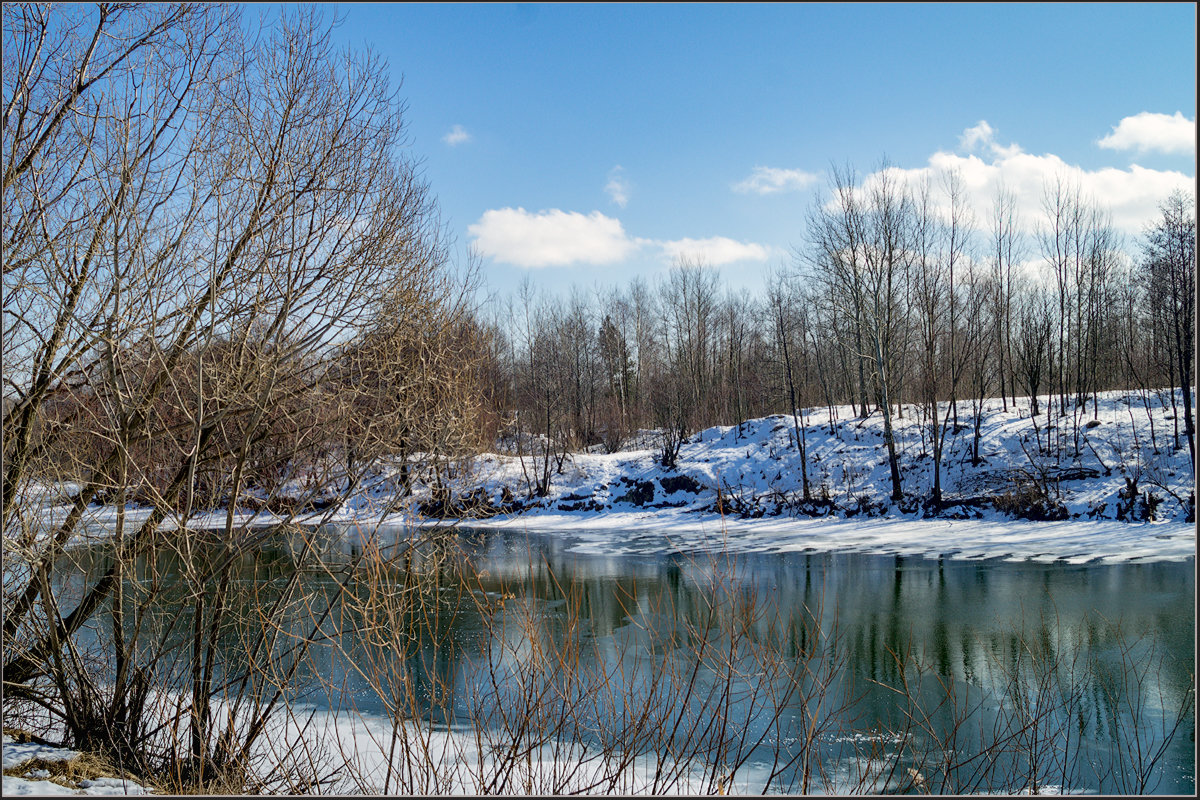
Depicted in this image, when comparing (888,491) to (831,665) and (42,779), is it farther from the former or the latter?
(42,779)

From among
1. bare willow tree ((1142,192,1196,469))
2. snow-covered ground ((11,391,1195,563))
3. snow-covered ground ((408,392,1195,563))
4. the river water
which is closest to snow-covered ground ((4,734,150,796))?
the river water

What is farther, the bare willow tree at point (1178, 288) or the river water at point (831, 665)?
the bare willow tree at point (1178, 288)

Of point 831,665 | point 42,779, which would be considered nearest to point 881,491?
point 831,665

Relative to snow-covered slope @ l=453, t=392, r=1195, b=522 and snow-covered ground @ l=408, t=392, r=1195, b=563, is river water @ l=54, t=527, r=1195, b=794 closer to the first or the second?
snow-covered ground @ l=408, t=392, r=1195, b=563

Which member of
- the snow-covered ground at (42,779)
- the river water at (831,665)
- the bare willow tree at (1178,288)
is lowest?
the river water at (831,665)

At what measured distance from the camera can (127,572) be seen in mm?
5430

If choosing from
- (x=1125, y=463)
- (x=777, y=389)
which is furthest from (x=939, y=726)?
(x=777, y=389)

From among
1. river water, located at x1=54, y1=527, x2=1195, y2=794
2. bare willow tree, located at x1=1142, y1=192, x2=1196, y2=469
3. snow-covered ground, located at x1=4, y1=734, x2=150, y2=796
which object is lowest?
river water, located at x1=54, y1=527, x2=1195, y2=794

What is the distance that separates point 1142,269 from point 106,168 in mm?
26198

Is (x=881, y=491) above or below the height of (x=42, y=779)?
below

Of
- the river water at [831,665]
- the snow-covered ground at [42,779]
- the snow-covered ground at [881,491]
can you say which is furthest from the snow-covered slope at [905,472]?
the snow-covered ground at [42,779]

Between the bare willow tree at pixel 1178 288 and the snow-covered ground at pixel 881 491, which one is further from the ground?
the bare willow tree at pixel 1178 288

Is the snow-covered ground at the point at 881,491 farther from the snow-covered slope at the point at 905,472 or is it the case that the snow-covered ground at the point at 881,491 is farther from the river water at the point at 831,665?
the river water at the point at 831,665

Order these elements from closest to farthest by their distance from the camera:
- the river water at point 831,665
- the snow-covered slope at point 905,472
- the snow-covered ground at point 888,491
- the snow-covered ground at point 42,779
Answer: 1. the snow-covered ground at point 42,779
2. the river water at point 831,665
3. the snow-covered ground at point 888,491
4. the snow-covered slope at point 905,472
